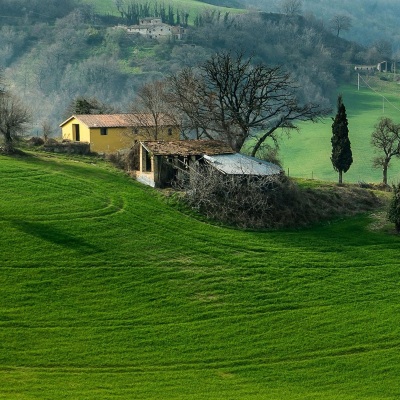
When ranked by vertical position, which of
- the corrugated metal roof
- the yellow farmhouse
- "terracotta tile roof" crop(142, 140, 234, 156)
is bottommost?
the corrugated metal roof

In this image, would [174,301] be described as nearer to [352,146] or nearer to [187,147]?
[187,147]

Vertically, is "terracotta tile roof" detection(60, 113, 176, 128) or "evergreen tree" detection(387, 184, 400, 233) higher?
"terracotta tile roof" detection(60, 113, 176, 128)

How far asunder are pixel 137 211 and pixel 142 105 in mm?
23731

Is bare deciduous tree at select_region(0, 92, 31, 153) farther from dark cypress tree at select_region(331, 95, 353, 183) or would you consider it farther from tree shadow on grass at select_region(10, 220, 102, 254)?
dark cypress tree at select_region(331, 95, 353, 183)

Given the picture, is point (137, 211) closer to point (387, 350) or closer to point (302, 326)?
point (302, 326)

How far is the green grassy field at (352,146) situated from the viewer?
112 metres

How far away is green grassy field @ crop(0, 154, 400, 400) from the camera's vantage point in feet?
140

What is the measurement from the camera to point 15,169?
6506 cm

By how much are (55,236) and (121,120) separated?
23.2 m

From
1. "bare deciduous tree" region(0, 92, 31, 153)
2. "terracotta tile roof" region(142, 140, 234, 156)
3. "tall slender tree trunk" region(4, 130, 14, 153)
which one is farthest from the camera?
"tall slender tree trunk" region(4, 130, 14, 153)

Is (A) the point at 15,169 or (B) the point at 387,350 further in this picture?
(A) the point at 15,169

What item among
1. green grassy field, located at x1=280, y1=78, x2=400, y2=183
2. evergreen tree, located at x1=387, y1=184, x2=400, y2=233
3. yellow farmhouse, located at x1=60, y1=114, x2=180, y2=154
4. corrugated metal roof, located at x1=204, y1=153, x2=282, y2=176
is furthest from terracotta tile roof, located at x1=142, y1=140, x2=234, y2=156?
green grassy field, located at x1=280, y1=78, x2=400, y2=183

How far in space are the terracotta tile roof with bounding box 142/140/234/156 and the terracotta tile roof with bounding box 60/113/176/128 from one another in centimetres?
751

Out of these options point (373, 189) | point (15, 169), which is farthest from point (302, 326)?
point (373, 189)
